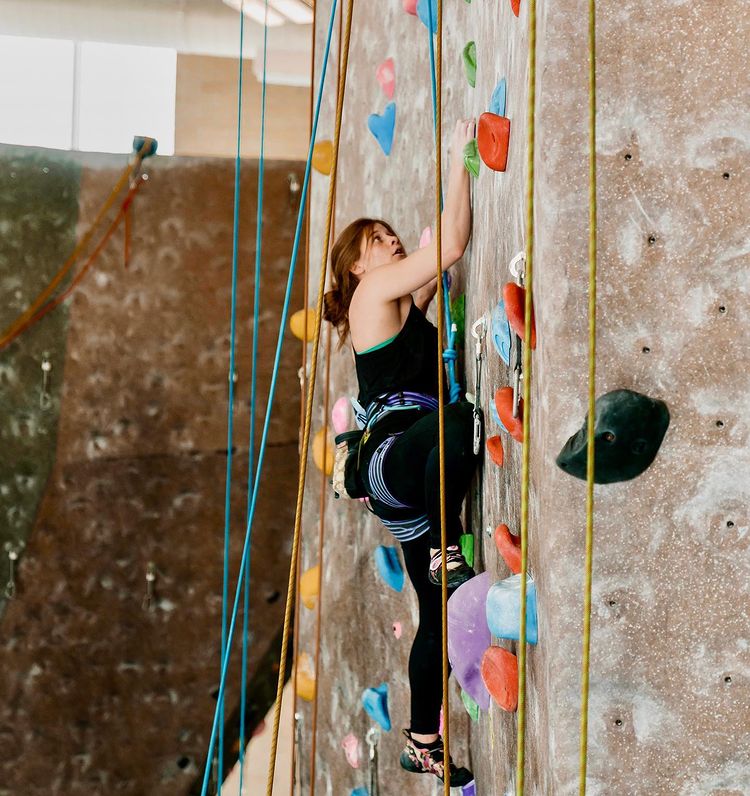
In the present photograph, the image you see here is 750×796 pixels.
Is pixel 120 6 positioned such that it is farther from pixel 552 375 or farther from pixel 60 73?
pixel 552 375

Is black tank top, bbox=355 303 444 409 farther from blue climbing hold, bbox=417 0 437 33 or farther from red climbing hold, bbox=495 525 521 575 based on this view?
blue climbing hold, bbox=417 0 437 33

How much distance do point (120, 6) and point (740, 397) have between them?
181 inches

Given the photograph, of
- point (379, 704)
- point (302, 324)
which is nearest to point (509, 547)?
point (379, 704)

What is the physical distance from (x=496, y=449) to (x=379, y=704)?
1360 millimetres

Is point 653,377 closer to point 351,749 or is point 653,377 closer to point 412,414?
point 412,414

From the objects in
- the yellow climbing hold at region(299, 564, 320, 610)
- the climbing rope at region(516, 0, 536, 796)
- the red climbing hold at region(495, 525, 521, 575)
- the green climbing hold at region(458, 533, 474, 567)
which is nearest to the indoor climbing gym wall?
the yellow climbing hold at region(299, 564, 320, 610)

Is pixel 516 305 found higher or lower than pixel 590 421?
higher

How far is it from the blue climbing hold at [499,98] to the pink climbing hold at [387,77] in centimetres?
108

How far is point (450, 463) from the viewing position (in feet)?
6.88

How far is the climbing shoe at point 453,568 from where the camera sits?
212cm

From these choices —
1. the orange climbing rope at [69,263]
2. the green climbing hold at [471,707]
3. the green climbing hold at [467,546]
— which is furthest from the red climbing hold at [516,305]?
the orange climbing rope at [69,263]

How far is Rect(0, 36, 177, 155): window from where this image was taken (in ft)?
16.6

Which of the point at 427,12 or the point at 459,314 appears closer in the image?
the point at 459,314

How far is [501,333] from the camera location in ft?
6.03
